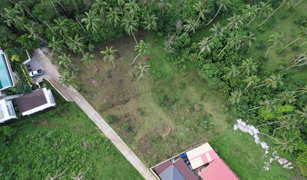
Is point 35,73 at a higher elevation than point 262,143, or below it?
higher

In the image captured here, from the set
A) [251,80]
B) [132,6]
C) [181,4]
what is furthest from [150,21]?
[251,80]

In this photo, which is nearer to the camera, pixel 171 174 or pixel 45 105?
pixel 45 105

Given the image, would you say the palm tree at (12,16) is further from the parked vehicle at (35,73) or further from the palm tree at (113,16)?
the palm tree at (113,16)

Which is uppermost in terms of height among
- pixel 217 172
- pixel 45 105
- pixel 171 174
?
pixel 45 105

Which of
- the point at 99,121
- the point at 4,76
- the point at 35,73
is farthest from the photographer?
the point at 99,121

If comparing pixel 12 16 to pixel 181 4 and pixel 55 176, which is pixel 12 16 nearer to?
pixel 55 176

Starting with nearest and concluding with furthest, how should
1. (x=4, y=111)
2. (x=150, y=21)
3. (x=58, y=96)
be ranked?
1. (x=4, y=111)
2. (x=150, y=21)
3. (x=58, y=96)

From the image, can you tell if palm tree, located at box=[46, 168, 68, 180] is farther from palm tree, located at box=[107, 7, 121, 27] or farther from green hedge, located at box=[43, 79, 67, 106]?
palm tree, located at box=[107, 7, 121, 27]
